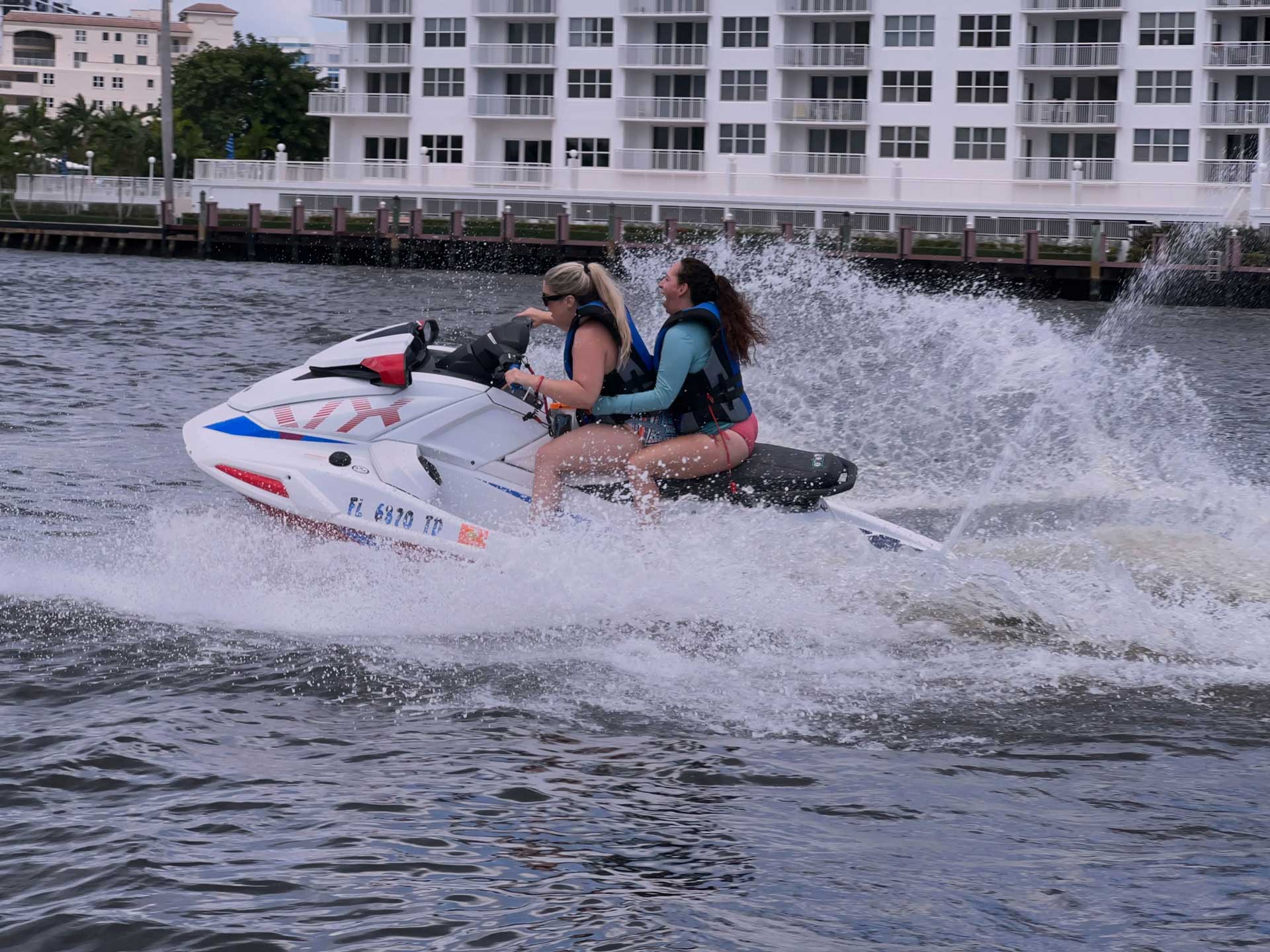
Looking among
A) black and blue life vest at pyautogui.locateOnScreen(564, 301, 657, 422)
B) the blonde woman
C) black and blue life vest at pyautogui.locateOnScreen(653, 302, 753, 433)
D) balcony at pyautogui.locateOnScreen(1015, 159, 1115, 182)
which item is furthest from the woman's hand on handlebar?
balcony at pyautogui.locateOnScreen(1015, 159, 1115, 182)

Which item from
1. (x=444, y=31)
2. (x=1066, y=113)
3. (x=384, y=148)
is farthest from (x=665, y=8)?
(x=1066, y=113)

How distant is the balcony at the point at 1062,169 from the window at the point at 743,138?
10.0m

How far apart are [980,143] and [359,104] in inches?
1015

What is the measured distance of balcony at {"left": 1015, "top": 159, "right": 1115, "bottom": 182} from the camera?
2222 inches

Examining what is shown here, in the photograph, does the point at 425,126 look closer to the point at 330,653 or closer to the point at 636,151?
the point at 636,151

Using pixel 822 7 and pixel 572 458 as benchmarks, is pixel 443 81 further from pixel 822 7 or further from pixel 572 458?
pixel 572 458

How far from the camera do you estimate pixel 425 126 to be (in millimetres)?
66500

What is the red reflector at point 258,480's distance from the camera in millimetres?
8016

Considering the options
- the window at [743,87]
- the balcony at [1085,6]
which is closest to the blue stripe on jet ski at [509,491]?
the balcony at [1085,6]

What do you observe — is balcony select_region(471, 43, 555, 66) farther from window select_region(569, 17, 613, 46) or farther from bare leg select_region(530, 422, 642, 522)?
bare leg select_region(530, 422, 642, 522)

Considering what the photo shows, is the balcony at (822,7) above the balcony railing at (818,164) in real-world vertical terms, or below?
above

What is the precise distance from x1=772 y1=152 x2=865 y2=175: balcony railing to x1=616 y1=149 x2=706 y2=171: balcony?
298cm

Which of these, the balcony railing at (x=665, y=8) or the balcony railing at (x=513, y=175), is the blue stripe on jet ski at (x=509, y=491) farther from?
the balcony railing at (x=665, y=8)

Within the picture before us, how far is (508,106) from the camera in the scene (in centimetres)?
6469
